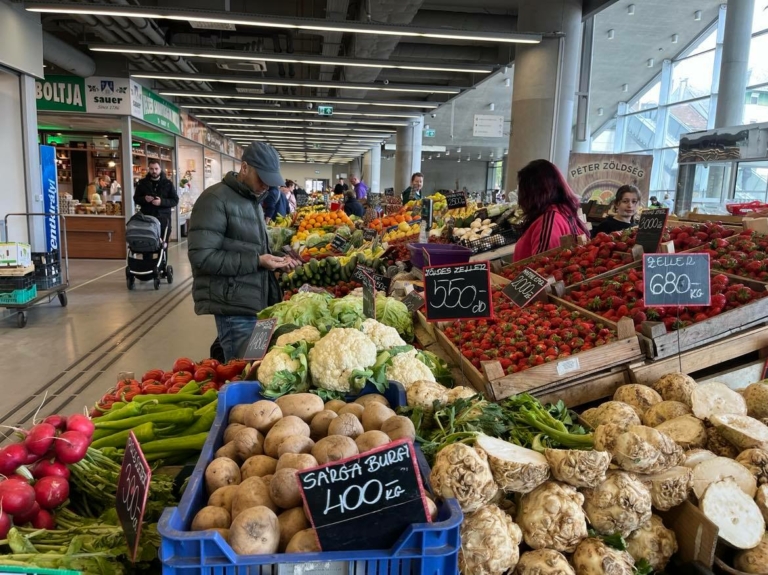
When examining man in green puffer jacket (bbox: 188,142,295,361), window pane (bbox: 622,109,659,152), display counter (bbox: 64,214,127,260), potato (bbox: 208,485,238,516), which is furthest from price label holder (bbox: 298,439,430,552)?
window pane (bbox: 622,109,659,152)

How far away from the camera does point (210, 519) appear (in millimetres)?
1134

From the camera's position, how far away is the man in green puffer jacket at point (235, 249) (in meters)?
3.08

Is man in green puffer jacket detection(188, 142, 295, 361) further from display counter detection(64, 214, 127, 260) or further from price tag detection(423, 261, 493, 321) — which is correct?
display counter detection(64, 214, 127, 260)

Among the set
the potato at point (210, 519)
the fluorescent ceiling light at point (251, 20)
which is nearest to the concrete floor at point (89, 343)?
the potato at point (210, 519)

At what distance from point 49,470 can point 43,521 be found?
135mm

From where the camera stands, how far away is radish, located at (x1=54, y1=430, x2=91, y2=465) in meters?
1.55

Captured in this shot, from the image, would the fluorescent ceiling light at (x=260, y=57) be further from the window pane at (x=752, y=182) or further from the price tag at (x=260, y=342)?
the window pane at (x=752, y=182)

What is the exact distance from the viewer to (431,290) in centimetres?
216

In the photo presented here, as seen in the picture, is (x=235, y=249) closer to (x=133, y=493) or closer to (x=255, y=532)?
(x=133, y=493)

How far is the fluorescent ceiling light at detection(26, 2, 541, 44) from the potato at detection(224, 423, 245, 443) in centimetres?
642

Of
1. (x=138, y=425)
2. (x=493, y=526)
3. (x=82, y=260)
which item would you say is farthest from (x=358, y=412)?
(x=82, y=260)

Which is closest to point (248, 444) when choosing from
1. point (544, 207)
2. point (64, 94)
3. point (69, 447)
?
point (69, 447)

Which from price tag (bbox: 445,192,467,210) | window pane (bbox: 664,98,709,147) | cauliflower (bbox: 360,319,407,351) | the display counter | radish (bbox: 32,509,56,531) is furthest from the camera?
window pane (bbox: 664,98,709,147)

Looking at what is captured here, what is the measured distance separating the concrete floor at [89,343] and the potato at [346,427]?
7.81 feet
